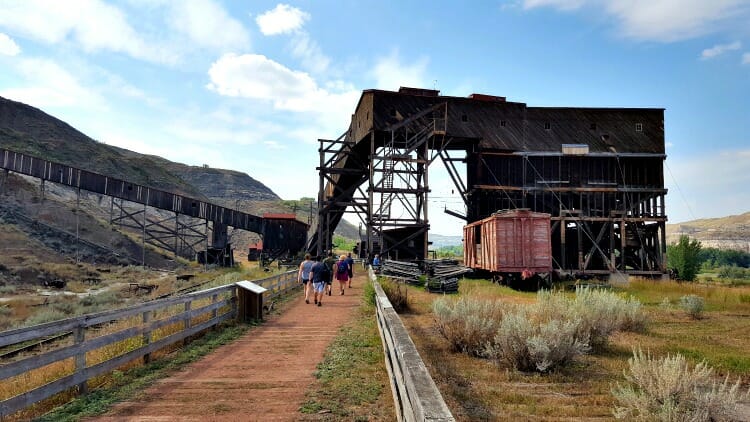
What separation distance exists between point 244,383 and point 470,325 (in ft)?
13.9

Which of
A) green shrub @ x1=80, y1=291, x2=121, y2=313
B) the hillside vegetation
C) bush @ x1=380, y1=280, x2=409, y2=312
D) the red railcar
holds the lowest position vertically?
green shrub @ x1=80, y1=291, x2=121, y2=313

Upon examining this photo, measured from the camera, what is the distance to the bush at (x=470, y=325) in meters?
8.33

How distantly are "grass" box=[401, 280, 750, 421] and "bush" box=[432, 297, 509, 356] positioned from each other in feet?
0.80

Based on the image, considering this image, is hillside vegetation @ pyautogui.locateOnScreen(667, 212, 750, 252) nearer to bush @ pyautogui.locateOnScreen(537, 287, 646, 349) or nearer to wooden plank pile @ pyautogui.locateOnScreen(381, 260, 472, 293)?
wooden plank pile @ pyautogui.locateOnScreen(381, 260, 472, 293)

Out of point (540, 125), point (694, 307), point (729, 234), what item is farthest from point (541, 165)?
point (729, 234)

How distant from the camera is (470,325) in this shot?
27.5 ft

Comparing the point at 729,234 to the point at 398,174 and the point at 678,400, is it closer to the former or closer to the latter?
the point at 398,174

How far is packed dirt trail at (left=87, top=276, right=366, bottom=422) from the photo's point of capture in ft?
16.5

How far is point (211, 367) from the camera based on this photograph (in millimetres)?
7109

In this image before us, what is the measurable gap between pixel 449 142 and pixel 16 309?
25015 millimetres

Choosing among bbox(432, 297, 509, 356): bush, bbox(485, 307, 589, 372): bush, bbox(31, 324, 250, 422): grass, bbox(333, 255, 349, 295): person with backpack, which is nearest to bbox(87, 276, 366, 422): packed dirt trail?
bbox(31, 324, 250, 422): grass

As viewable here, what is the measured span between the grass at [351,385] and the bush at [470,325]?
56.4 inches

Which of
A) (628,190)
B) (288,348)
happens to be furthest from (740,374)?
(628,190)

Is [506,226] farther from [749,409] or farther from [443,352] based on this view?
[749,409]
